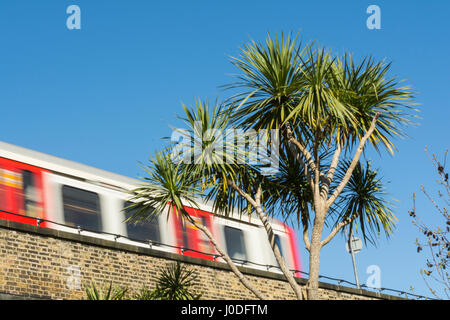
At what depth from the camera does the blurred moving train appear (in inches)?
531

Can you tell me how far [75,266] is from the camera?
12.9m

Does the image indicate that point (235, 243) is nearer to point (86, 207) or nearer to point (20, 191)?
point (86, 207)

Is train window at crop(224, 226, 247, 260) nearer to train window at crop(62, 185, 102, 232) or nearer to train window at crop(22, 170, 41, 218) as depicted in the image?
train window at crop(62, 185, 102, 232)

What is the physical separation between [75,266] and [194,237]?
486 cm

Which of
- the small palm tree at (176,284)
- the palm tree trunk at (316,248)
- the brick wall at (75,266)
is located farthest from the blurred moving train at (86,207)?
the palm tree trunk at (316,248)

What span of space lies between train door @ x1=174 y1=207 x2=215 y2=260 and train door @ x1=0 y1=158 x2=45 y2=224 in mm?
4185

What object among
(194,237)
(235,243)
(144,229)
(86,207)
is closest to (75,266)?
(86,207)

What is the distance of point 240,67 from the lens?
1098 cm

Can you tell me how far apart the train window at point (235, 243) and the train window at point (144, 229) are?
266 centimetres

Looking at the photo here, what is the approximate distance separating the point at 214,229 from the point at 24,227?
22.0 feet

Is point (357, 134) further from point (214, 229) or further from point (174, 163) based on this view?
point (214, 229)
